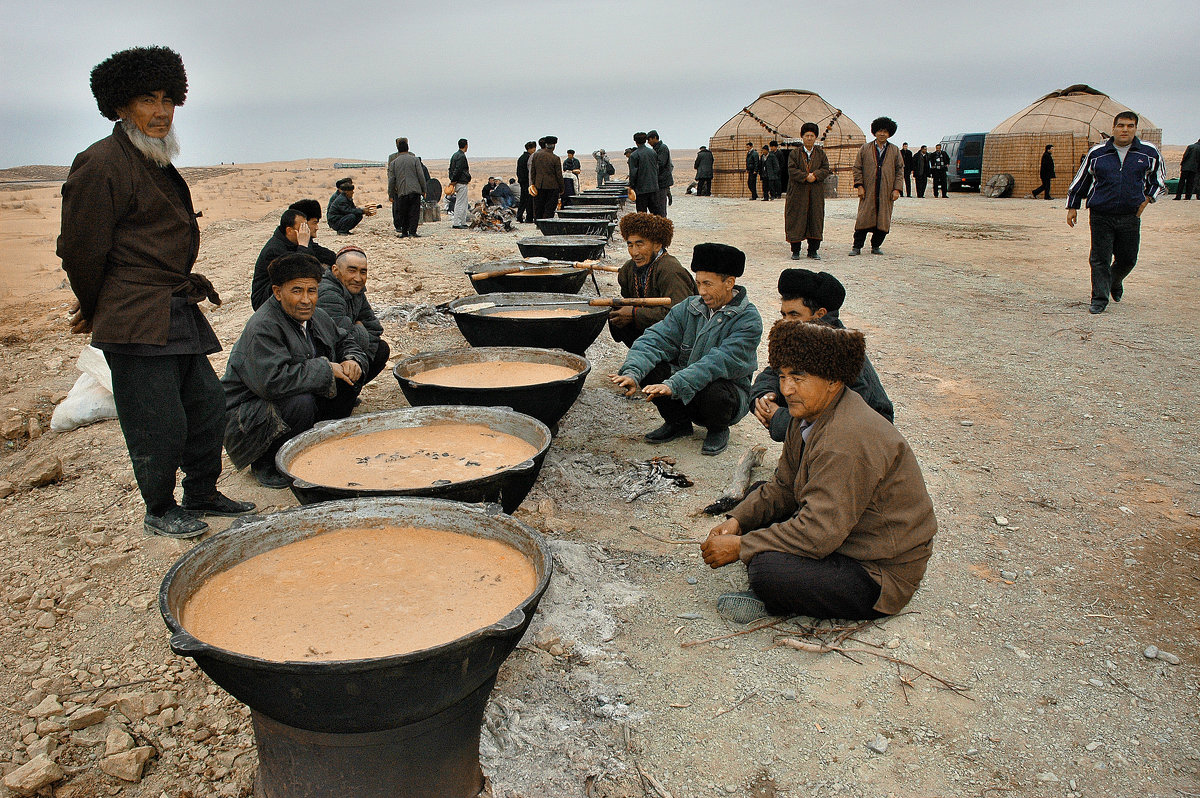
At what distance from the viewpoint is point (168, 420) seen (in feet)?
10.1

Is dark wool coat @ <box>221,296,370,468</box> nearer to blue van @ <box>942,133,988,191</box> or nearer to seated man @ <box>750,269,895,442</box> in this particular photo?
seated man @ <box>750,269,895,442</box>

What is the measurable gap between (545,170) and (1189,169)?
15.2m

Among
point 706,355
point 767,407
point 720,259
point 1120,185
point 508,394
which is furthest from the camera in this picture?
point 1120,185

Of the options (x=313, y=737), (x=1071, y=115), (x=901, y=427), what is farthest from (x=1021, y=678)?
(x=1071, y=115)

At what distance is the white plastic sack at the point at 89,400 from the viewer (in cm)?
474

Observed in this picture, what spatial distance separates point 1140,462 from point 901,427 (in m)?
1.19

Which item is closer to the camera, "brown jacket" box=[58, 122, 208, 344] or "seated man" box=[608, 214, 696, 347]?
"brown jacket" box=[58, 122, 208, 344]

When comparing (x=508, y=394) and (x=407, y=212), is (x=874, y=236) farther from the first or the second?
(x=508, y=394)

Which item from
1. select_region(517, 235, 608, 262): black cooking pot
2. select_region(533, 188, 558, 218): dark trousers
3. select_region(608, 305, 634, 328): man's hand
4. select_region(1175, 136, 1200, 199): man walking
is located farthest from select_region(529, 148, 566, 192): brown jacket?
select_region(1175, 136, 1200, 199): man walking

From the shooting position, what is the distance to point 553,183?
534 inches

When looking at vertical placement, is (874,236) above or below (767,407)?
above

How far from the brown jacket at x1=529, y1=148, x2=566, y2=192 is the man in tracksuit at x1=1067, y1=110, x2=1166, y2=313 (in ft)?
27.6

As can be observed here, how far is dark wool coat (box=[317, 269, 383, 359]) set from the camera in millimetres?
4508

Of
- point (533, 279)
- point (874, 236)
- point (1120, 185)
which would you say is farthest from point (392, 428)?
point (874, 236)
